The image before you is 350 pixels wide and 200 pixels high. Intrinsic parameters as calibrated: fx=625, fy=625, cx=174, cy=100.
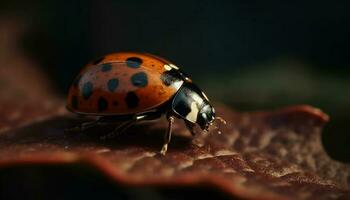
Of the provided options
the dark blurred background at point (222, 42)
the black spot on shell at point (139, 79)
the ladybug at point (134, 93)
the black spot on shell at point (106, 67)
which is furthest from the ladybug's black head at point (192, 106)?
the dark blurred background at point (222, 42)

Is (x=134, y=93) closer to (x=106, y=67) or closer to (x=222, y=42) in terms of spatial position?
(x=106, y=67)

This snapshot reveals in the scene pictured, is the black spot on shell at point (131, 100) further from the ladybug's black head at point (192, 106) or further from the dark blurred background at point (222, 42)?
the dark blurred background at point (222, 42)

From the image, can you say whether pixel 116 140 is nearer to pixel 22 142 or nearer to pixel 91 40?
pixel 22 142

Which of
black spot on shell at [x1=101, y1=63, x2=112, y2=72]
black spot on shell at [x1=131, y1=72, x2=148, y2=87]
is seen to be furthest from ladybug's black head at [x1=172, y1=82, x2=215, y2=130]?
black spot on shell at [x1=101, y1=63, x2=112, y2=72]

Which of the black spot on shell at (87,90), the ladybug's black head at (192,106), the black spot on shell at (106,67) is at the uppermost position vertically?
the black spot on shell at (106,67)

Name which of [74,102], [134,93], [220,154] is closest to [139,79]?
[134,93]

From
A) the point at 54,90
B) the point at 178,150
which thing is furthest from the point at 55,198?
the point at 54,90
